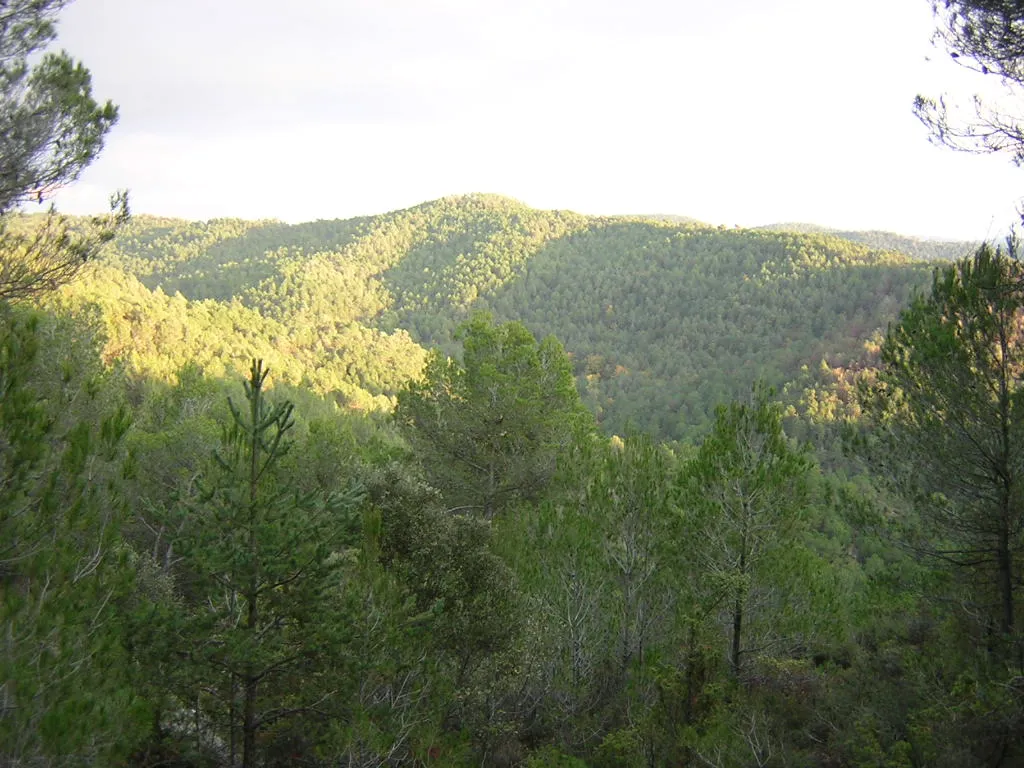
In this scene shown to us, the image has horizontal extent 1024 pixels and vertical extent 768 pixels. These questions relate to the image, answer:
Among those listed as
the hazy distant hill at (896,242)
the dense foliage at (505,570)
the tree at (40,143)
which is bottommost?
the dense foliage at (505,570)

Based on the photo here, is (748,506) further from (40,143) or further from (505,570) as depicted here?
(40,143)

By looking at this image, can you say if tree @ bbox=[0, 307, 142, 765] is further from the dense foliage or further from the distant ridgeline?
the distant ridgeline

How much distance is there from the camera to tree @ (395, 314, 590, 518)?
487 inches

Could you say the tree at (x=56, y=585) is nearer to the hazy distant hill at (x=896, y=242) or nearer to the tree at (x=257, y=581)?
the tree at (x=257, y=581)

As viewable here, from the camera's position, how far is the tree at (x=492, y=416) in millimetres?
12359

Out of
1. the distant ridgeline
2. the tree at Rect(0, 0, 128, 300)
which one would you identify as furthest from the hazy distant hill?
the tree at Rect(0, 0, 128, 300)

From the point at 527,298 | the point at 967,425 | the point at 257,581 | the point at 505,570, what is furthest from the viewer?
the point at 527,298

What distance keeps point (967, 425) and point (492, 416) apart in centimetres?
776

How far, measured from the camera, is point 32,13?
5.49m

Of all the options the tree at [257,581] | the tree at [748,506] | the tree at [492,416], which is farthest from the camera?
the tree at [492,416]

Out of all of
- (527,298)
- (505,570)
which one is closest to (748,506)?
(505,570)

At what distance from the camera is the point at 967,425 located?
6449 millimetres

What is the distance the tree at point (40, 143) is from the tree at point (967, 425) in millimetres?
8705

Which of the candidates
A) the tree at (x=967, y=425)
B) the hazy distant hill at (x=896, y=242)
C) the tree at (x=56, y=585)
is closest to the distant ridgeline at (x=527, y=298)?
the hazy distant hill at (x=896, y=242)
